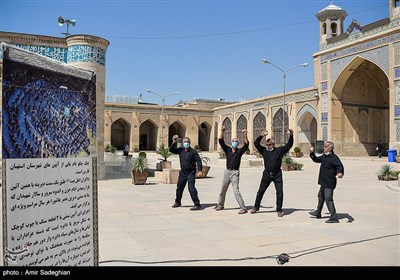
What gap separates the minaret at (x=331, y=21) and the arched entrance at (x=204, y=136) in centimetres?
2047

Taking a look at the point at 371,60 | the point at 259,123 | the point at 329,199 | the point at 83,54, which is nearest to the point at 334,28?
the point at 371,60

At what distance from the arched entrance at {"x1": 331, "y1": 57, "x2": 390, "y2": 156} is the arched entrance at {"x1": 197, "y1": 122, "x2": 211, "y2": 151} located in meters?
20.7

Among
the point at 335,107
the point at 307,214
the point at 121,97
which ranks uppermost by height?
the point at 121,97

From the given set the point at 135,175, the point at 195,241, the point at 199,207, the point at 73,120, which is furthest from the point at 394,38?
the point at 73,120

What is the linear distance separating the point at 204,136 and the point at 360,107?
22.6 metres

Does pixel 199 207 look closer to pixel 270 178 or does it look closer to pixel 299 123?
pixel 270 178

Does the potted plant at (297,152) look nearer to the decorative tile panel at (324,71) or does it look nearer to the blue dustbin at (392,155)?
the decorative tile panel at (324,71)

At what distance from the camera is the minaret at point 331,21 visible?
30.3 m

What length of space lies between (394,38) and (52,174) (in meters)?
26.7

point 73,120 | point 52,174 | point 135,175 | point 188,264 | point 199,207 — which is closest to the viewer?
point 52,174

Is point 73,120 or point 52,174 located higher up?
point 73,120

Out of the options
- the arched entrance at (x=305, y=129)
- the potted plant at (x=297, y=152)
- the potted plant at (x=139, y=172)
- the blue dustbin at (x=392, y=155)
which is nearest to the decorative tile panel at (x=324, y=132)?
the potted plant at (x=297, y=152)

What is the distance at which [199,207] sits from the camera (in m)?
7.08

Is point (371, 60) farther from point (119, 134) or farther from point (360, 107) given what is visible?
point (119, 134)
